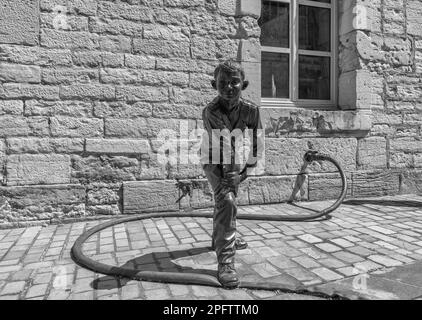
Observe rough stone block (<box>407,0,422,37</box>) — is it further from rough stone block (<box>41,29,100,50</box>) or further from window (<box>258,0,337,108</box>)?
rough stone block (<box>41,29,100,50</box>)

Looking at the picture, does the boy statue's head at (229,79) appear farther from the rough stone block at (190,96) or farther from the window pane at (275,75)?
the window pane at (275,75)

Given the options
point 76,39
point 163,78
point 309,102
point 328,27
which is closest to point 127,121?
point 163,78

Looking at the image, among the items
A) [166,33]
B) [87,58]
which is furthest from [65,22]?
[166,33]

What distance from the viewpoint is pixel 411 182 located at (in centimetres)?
523

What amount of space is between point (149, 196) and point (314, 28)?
3535 millimetres

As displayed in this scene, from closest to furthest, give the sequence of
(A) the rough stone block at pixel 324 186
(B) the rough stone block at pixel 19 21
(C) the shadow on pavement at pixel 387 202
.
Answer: (B) the rough stone block at pixel 19 21, (C) the shadow on pavement at pixel 387 202, (A) the rough stone block at pixel 324 186

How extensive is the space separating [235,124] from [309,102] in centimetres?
308

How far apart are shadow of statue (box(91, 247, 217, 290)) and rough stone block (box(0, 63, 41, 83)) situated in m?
2.34

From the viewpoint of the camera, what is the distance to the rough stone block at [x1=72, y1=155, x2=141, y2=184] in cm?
374

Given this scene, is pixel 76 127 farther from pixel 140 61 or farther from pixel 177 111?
pixel 177 111

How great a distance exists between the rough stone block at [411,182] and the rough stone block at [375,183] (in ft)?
0.34

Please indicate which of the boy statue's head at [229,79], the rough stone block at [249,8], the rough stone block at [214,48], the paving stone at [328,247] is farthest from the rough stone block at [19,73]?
the paving stone at [328,247]

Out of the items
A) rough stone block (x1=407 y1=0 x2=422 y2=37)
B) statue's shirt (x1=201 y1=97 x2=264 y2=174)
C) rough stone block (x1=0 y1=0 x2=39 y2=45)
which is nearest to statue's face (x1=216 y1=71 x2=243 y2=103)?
statue's shirt (x1=201 y1=97 x2=264 y2=174)

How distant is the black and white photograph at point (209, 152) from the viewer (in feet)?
7.20
